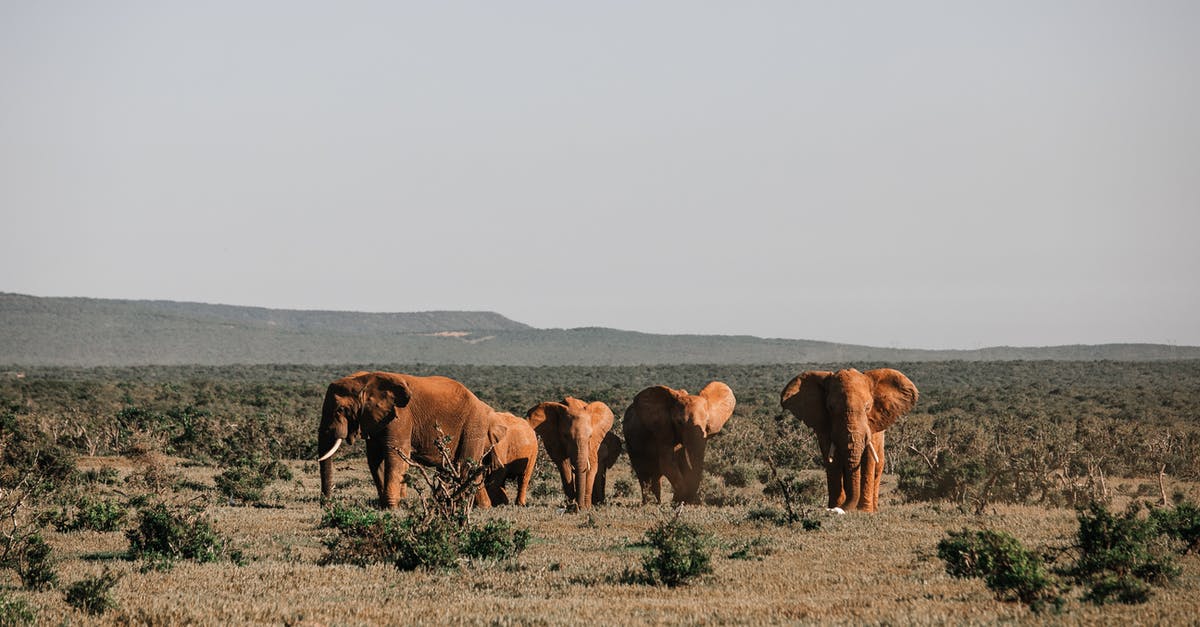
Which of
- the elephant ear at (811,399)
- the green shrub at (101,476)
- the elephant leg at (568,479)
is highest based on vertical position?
the elephant ear at (811,399)

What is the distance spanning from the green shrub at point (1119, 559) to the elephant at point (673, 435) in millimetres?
9602

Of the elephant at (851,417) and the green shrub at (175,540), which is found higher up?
the elephant at (851,417)

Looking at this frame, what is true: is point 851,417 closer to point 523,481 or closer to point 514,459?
point 514,459

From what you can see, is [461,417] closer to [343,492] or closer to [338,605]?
[343,492]

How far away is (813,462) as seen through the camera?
35.7 meters

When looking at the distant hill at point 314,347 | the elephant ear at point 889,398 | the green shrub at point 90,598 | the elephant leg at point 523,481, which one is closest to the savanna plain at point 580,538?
the green shrub at point 90,598

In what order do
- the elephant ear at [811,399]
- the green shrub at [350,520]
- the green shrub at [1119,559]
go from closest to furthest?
the green shrub at [1119,559]
the green shrub at [350,520]
the elephant ear at [811,399]

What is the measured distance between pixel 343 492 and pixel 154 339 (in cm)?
15527

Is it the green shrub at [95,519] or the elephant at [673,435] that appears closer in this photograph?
the green shrub at [95,519]

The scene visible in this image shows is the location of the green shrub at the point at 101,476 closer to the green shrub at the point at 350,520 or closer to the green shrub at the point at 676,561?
the green shrub at the point at 350,520

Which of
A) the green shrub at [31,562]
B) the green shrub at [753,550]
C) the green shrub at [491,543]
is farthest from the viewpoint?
the green shrub at [753,550]

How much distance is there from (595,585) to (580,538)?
4.56 metres

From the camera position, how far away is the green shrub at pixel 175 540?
15250mm

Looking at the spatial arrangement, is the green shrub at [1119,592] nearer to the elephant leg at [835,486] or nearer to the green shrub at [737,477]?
the elephant leg at [835,486]
